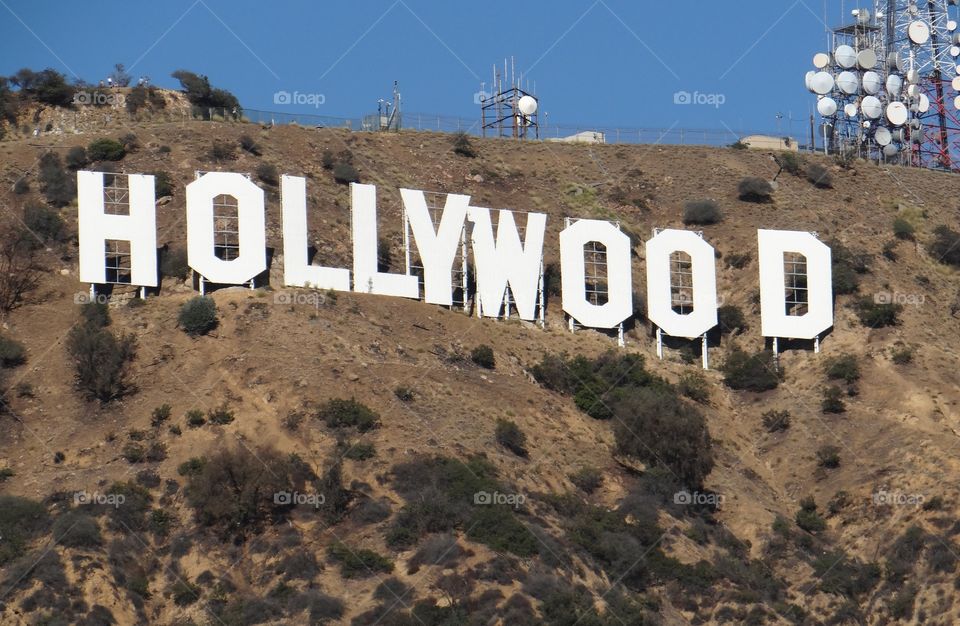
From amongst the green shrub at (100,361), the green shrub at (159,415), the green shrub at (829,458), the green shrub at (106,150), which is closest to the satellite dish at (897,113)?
the green shrub at (829,458)

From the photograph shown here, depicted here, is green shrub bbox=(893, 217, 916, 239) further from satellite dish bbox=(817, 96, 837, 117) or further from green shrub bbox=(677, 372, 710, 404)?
green shrub bbox=(677, 372, 710, 404)

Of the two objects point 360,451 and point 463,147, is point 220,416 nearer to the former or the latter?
point 360,451

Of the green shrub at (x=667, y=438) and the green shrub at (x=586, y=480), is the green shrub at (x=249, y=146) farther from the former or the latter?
the green shrub at (x=586, y=480)

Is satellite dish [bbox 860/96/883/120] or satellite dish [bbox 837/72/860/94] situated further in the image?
satellite dish [bbox 860/96/883/120]

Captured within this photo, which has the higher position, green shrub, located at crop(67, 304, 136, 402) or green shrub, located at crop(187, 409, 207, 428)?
green shrub, located at crop(67, 304, 136, 402)

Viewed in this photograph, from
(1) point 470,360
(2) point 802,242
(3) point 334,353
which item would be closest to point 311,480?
(3) point 334,353

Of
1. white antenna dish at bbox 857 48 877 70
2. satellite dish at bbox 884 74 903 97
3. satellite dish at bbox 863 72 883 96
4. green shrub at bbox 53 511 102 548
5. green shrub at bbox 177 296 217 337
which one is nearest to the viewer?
green shrub at bbox 53 511 102 548

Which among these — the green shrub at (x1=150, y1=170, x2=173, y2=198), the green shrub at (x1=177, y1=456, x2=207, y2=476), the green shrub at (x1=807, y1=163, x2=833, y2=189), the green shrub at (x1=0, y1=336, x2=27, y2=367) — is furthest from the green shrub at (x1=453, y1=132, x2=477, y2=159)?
Result: the green shrub at (x1=177, y1=456, x2=207, y2=476)

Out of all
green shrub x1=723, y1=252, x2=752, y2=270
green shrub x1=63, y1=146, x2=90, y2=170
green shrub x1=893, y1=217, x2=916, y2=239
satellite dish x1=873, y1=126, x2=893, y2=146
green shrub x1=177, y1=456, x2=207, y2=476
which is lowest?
green shrub x1=177, y1=456, x2=207, y2=476
